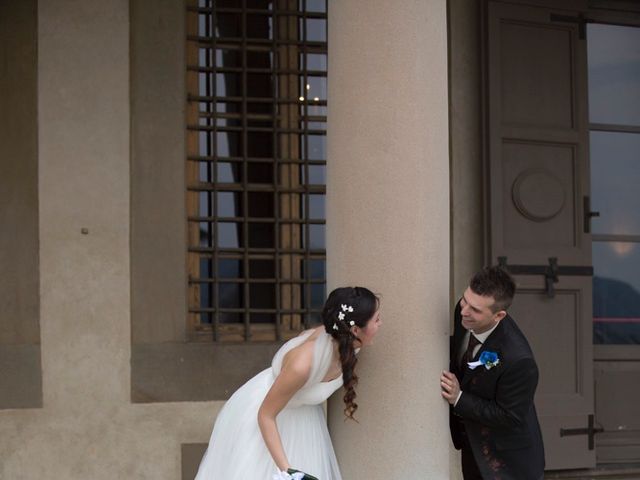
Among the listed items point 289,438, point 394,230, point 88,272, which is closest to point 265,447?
point 289,438

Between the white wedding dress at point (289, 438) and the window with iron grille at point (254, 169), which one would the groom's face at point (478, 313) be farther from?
the window with iron grille at point (254, 169)

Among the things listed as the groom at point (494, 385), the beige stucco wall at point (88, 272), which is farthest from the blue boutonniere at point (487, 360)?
the beige stucco wall at point (88, 272)

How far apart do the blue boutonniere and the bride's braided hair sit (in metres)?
0.44

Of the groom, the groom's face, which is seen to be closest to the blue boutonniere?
the groom

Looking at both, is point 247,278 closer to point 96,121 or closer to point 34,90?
point 96,121

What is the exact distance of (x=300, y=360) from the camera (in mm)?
3254

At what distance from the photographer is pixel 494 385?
326cm

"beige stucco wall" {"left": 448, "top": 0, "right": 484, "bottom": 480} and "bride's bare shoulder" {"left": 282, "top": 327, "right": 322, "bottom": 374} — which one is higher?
"beige stucco wall" {"left": 448, "top": 0, "right": 484, "bottom": 480}

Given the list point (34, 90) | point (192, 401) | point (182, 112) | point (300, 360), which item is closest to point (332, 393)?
point (300, 360)

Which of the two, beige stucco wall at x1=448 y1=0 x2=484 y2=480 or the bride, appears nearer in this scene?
the bride

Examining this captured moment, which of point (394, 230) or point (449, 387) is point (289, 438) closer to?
point (449, 387)

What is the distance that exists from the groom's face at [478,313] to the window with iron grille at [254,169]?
2.65 metres

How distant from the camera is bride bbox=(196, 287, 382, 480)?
3197 millimetres

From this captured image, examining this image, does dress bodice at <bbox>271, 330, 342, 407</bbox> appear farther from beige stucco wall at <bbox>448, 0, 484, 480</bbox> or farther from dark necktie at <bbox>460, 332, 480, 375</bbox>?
beige stucco wall at <bbox>448, 0, 484, 480</bbox>
